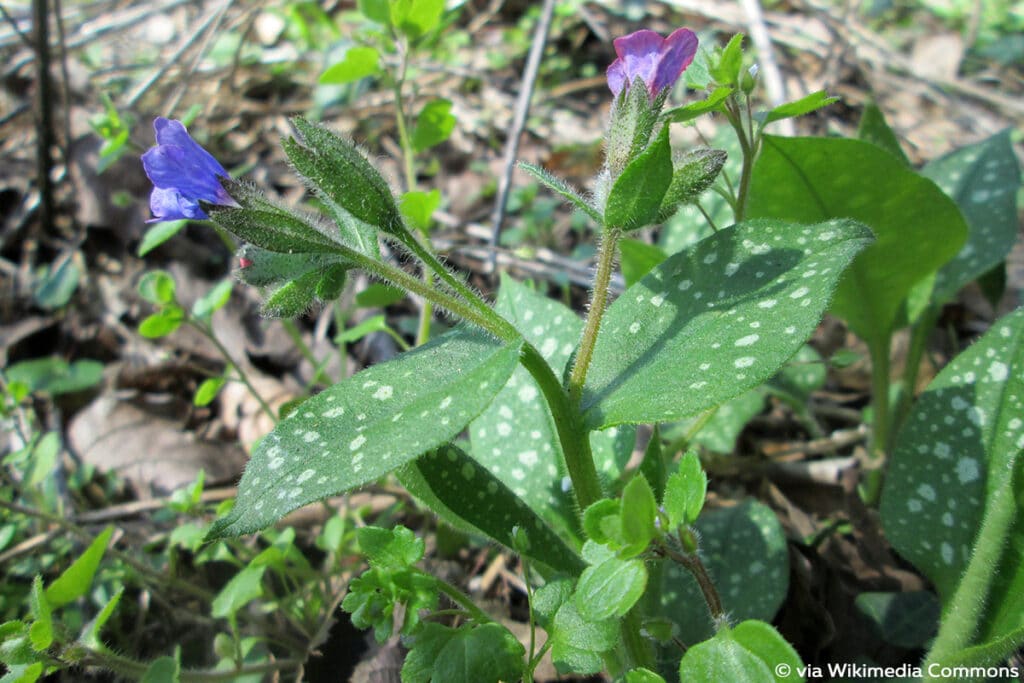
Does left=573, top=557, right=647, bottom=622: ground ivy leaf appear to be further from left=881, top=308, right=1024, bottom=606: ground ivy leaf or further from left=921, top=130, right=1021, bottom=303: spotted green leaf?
left=921, top=130, right=1021, bottom=303: spotted green leaf

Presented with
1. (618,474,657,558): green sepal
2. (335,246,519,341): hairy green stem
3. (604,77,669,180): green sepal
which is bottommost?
(618,474,657,558): green sepal

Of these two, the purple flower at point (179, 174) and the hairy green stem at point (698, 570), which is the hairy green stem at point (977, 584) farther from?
the purple flower at point (179, 174)

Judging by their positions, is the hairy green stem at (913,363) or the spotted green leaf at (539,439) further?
the hairy green stem at (913,363)

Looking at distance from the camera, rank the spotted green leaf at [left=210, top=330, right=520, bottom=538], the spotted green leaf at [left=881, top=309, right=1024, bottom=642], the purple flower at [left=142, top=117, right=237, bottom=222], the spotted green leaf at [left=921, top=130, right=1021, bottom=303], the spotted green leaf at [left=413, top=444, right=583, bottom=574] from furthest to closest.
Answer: the spotted green leaf at [left=921, top=130, right=1021, bottom=303]
the spotted green leaf at [left=881, top=309, right=1024, bottom=642]
the spotted green leaf at [left=413, top=444, right=583, bottom=574]
the purple flower at [left=142, top=117, right=237, bottom=222]
the spotted green leaf at [left=210, top=330, right=520, bottom=538]

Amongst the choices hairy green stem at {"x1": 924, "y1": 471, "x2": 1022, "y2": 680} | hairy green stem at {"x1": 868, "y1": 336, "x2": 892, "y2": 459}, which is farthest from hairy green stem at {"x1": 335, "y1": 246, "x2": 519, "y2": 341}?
hairy green stem at {"x1": 868, "y1": 336, "x2": 892, "y2": 459}

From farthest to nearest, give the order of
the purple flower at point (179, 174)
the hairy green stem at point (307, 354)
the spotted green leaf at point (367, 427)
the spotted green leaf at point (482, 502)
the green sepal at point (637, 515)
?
the hairy green stem at point (307, 354)
the spotted green leaf at point (482, 502)
the purple flower at point (179, 174)
the spotted green leaf at point (367, 427)
the green sepal at point (637, 515)

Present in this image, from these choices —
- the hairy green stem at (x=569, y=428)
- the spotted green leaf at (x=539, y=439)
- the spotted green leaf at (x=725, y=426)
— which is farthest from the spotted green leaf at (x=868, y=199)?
the hairy green stem at (x=569, y=428)

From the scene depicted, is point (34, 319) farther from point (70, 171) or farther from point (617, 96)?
point (617, 96)

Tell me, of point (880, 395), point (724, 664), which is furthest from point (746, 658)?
point (880, 395)
